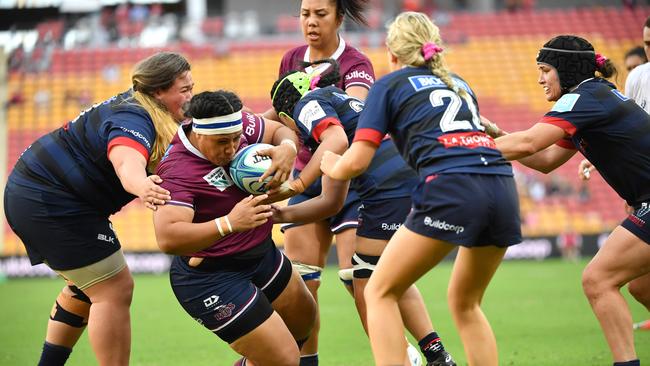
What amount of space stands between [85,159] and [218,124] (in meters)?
1.14

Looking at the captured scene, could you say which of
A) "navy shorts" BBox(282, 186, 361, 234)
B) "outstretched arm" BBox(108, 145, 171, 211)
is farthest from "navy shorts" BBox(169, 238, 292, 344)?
"navy shorts" BBox(282, 186, 361, 234)

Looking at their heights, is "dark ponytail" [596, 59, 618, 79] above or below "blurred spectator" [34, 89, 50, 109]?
above

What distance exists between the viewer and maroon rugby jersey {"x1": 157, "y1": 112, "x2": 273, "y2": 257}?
5.27 m

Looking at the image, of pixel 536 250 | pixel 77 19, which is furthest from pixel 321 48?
pixel 77 19

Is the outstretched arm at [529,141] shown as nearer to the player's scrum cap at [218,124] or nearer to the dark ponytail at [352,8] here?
the player's scrum cap at [218,124]

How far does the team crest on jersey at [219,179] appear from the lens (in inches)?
211

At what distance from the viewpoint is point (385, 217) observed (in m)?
6.18

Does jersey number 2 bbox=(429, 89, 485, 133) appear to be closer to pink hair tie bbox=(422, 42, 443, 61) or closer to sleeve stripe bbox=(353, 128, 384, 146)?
pink hair tie bbox=(422, 42, 443, 61)

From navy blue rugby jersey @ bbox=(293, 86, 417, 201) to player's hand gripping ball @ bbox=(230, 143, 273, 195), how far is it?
520 mm

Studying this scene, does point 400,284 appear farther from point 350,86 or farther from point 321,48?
point 321,48

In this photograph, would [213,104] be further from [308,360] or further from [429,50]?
[308,360]

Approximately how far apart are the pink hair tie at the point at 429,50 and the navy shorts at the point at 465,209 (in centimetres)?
73

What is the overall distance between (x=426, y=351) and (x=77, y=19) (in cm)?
2532

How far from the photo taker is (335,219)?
22.1 feet
